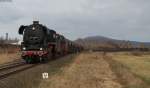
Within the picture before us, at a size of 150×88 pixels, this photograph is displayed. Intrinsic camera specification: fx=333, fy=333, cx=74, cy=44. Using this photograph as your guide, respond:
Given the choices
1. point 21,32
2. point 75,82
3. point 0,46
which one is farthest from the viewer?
point 0,46

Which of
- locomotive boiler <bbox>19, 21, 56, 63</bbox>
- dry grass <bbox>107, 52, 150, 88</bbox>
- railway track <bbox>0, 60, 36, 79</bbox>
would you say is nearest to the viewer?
dry grass <bbox>107, 52, 150, 88</bbox>

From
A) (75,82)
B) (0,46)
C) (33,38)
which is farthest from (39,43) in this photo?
(0,46)

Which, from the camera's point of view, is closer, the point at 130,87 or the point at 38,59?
the point at 130,87

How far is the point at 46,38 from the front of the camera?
3928cm

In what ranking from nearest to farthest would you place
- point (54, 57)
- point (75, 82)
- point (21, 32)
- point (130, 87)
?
point (130, 87) → point (75, 82) → point (21, 32) → point (54, 57)

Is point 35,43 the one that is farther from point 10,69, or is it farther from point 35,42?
point 10,69

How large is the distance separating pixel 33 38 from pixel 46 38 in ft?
5.15

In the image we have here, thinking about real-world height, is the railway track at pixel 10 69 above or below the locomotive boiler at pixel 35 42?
below

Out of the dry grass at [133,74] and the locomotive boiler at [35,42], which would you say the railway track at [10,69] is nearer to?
the locomotive boiler at [35,42]

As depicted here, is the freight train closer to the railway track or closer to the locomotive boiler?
the locomotive boiler

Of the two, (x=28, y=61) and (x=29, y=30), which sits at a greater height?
(x=29, y=30)

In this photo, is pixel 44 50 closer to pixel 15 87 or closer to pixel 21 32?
pixel 21 32

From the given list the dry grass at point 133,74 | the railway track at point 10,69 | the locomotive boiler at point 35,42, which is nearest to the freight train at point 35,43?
the locomotive boiler at point 35,42

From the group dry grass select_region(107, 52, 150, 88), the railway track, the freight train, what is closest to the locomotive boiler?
the freight train
